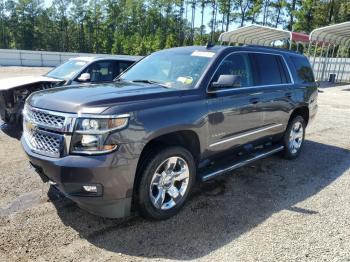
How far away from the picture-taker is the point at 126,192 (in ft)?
11.7

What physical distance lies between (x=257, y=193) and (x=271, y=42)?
25.8 meters

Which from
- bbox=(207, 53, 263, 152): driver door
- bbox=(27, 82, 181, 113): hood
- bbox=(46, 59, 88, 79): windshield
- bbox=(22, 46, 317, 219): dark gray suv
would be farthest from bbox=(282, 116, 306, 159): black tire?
bbox=(46, 59, 88, 79): windshield

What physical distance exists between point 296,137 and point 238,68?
2401mm

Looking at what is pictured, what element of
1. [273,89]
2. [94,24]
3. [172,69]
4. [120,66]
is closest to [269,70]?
[273,89]

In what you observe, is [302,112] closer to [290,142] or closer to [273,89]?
[290,142]

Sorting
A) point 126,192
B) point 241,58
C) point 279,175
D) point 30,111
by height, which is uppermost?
point 241,58

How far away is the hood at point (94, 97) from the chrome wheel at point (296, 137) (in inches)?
129

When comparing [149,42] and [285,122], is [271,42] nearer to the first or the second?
[285,122]

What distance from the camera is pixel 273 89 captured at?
18.5 ft

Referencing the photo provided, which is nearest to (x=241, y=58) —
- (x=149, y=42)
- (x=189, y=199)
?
(x=189, y=199)

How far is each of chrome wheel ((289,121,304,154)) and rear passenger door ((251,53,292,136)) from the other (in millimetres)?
467

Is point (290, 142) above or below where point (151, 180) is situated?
below

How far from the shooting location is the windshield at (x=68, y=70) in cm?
844

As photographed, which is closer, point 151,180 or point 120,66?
point 151,180
